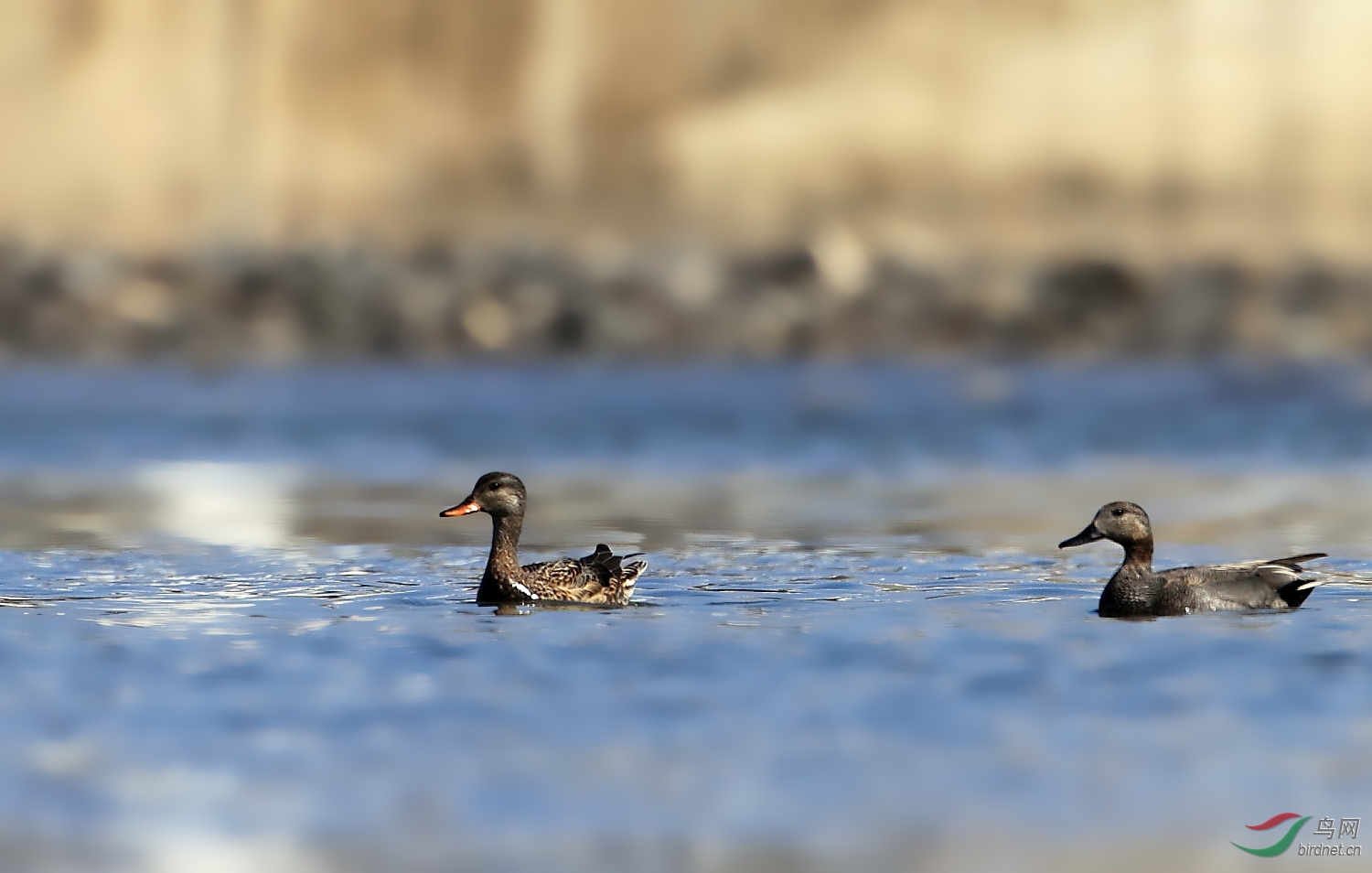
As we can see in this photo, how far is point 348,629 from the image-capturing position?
33.1 ft

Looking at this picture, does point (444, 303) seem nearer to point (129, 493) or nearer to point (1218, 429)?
point (1218, 429)

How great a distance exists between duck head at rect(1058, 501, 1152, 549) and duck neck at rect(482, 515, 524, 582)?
2.77 metres

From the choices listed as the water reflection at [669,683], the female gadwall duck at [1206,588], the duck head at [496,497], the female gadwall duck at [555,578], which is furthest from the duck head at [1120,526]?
the duck head at [496,497]

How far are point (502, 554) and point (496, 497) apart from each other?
0.58 meters

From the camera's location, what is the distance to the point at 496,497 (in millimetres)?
11867

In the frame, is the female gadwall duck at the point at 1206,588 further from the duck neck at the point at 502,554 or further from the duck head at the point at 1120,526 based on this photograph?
the duck neck at the point at 502,554

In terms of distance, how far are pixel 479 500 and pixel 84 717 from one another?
3945mm

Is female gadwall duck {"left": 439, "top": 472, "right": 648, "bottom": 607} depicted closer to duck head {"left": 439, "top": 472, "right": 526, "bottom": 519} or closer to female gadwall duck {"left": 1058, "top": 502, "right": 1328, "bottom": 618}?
duck head {"left": 439, "top": 472, "right": 526, "bottom": 519}

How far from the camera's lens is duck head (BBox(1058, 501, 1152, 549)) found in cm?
1108

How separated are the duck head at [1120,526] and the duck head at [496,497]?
9.56 ft

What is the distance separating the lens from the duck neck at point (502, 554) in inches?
444

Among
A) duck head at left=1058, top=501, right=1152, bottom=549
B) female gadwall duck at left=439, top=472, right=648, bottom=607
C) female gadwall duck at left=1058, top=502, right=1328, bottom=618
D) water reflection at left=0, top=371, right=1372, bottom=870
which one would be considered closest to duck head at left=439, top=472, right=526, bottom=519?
female gadwall duck at left=439, top=472, right=648, bottom=607

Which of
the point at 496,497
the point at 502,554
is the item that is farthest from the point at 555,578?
the point at 496,497

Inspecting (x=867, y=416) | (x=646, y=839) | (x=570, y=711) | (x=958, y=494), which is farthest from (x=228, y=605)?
(x=867, y=416)
